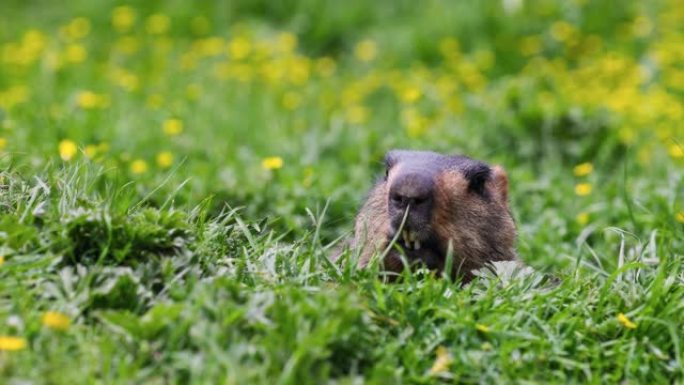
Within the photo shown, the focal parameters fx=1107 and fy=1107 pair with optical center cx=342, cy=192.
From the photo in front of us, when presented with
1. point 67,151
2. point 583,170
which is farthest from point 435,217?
point 583,170

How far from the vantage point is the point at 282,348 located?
3576 mm

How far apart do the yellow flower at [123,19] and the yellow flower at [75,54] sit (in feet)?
2.55

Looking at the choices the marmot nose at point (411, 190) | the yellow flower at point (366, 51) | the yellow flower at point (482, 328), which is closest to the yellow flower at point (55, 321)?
the yellow flower at point (482, 328)

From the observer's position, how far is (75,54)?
1004cm

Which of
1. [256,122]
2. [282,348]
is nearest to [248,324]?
[282,348]

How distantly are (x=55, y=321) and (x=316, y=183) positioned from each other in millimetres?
3486

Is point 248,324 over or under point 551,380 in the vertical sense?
over

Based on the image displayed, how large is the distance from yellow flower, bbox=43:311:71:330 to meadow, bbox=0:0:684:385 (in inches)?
0.6

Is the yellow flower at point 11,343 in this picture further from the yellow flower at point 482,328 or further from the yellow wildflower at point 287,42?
the yellow wildflower at point 287,42

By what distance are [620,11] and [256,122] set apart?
14.8ft

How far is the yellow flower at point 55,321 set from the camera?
3471 millimetres

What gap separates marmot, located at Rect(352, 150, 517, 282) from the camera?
4.65 meters

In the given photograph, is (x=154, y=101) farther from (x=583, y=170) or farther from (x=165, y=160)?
(x=583, y=170)

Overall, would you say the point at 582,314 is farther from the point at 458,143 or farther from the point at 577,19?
the point at 577,19
